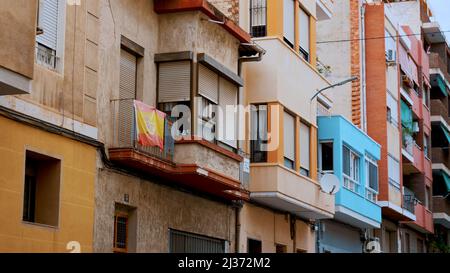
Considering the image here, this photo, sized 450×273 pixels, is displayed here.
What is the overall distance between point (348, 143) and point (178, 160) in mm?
12949

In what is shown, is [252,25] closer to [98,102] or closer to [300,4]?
[300,4]

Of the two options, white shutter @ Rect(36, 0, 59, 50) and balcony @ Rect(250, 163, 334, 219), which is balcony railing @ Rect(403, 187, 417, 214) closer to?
balcony @ Rect(250, 163, 334, 219)

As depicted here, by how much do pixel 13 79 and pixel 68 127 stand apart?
3.50 meters

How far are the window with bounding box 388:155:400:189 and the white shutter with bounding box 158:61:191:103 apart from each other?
2028 cm

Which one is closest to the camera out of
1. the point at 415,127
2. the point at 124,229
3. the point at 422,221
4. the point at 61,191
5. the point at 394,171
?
the point at 61,191

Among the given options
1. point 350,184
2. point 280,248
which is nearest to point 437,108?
point 350,184

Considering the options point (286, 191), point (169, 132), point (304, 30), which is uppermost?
point (304, 30)

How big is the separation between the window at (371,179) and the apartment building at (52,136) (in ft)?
63.5

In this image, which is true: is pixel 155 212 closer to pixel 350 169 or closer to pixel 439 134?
pixel 350 169

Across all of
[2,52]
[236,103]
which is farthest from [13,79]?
[236,103]

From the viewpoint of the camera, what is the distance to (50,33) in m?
17.6

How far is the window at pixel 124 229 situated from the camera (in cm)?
1989

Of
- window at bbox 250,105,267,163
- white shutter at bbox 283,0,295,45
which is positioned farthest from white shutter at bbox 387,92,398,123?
window at bbox 250,105,267,163

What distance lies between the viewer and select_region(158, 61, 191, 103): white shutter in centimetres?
2217
